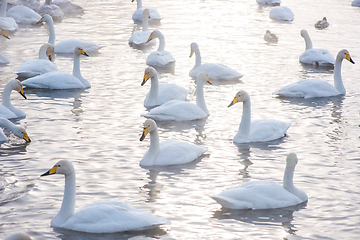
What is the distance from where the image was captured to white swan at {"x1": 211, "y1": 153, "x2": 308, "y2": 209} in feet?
24.5

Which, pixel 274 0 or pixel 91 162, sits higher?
pixel 274 0

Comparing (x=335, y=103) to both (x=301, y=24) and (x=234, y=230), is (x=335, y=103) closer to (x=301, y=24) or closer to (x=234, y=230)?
(x=234, y=230)

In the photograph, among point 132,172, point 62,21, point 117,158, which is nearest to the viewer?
point 132,172

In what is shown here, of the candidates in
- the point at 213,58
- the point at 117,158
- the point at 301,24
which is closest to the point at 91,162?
the point at 117,158

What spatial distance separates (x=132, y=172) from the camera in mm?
8820

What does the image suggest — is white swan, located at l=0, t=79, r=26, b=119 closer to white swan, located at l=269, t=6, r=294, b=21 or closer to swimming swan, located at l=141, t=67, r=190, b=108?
swimming swan, located at l=141, t=67, r=190, b=108

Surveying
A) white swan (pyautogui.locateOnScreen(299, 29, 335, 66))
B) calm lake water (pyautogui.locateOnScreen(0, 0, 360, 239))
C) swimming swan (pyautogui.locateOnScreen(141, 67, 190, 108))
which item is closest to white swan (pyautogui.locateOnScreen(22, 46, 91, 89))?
calm lake water (pyautogui.locateOnScreen(0, 0, 360, 239))

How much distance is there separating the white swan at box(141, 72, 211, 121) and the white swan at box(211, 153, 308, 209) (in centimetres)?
405

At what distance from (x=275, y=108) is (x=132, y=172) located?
16.8ft

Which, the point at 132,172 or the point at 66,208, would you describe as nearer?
the point at 66,208

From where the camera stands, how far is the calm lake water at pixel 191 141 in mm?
7227

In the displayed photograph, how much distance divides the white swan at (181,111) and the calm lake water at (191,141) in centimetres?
23

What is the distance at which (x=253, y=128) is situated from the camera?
10680mm

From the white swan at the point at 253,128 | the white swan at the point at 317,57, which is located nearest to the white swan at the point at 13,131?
the white swan at the point at 253,128
